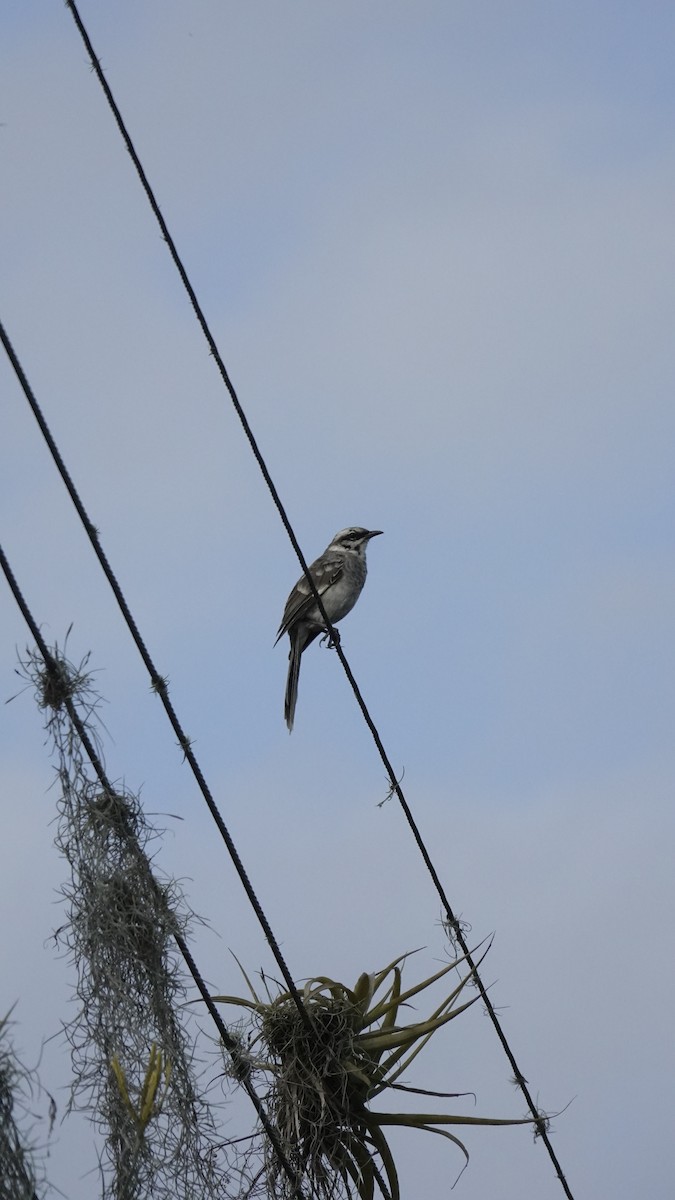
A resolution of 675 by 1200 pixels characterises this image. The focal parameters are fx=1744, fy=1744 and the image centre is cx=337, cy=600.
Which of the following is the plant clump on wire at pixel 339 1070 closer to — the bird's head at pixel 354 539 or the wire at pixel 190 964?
the wire at pixel 190 964

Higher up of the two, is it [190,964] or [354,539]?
[354,539]

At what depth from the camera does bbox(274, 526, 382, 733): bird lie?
36.6 feet

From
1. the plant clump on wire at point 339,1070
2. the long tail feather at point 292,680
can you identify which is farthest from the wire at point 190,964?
the long tail feather at point 292,680

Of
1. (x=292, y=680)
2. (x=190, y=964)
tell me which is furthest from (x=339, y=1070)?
(x=292, y=680)

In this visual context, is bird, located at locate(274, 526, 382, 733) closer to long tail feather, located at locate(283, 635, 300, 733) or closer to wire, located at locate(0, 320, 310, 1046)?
long tail feather, located at locate(283, 635, 300, 733)

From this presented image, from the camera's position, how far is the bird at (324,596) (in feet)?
36.6

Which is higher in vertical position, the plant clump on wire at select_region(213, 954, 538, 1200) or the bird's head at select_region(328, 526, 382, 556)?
the bird's head at select_region(328, 526, 382, 556)

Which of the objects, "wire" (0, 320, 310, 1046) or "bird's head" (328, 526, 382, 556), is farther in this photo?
"bird's head" (328, 526, 382, 556)

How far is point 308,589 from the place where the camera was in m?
11.3

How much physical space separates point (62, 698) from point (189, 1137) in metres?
1.40

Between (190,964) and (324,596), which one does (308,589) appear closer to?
(324,596)

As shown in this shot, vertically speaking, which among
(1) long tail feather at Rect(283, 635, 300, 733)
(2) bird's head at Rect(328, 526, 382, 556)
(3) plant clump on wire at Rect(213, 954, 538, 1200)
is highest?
(2) bird's head at Rect(328, 526, 382, 556)

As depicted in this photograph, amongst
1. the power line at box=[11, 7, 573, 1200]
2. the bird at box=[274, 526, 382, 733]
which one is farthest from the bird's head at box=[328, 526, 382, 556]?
the power line at box=[11, 7, 573, 1200]

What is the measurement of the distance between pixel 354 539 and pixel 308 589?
2.22 feet
